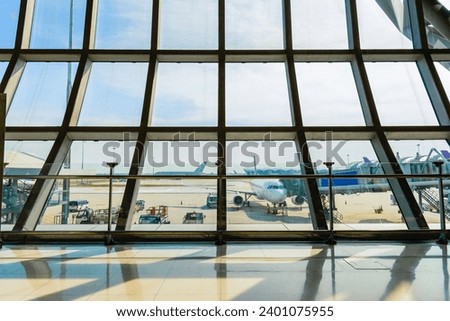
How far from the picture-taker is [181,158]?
4.52 meters

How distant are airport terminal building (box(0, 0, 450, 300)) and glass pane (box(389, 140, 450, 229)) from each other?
0.06ft

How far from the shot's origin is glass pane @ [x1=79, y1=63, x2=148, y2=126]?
4.85 metres

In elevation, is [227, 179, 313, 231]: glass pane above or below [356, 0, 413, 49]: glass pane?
below


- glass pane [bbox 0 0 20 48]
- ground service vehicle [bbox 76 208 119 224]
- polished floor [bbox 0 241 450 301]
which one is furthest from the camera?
glass pane [bbox 0 0 20 48]

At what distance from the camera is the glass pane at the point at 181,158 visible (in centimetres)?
409

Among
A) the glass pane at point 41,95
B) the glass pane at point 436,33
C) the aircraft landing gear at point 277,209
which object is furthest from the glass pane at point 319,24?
the glass pane at point 41,95

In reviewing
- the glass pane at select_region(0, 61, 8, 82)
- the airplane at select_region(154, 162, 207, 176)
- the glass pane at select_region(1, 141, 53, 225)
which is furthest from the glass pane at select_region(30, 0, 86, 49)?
the airplane at select_region(154, 162, 207, 176)

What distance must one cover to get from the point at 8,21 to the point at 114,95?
2072mm

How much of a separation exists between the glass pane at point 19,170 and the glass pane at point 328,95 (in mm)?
3400

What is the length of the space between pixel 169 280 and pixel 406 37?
5173 millimetres

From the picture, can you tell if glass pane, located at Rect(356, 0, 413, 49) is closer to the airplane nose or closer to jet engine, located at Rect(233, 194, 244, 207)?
the airplane nose

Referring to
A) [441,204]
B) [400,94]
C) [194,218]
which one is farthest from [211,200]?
[400,94]

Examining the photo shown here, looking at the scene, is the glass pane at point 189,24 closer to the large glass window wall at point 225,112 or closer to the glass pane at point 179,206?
the large glass window wall at point 225,112
